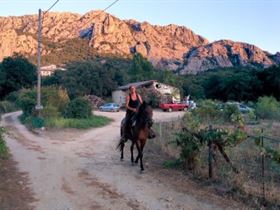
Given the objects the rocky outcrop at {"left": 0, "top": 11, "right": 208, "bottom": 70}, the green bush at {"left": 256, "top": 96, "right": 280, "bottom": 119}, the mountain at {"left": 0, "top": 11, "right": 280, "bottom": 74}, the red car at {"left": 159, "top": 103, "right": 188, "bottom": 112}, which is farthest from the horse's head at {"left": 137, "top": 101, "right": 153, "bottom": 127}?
the rocky outcrop at {"left": 0, "top": 11, "right": 208, "bottom": 70}

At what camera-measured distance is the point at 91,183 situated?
39.7 ft

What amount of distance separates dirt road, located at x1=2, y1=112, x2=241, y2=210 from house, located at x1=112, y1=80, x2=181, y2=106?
47890 millimetres

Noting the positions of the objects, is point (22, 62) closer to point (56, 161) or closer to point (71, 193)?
point (56, 161)

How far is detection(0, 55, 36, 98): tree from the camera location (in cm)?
8424

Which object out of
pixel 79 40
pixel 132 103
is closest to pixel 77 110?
pixel 132 103

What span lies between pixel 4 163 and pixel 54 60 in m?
121

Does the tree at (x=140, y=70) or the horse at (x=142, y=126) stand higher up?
the tree at (x=140, y=70)

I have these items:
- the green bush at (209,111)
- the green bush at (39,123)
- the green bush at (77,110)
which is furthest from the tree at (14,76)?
the green bush at (209,111)

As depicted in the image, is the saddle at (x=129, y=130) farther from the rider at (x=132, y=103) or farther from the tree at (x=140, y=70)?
the tree at (x=140, y=70)

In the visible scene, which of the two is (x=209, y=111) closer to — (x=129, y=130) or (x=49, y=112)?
(x=49, y=112)

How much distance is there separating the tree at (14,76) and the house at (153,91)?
62.7 feet

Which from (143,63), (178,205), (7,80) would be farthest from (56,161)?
(143,63)

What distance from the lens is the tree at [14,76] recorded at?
8424 centimetres

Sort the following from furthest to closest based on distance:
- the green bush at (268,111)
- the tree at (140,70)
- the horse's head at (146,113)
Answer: the tree at (140,70)
the green bush at (268,111)
the horse's head at (146,113)
